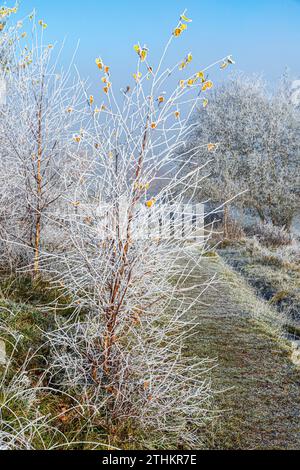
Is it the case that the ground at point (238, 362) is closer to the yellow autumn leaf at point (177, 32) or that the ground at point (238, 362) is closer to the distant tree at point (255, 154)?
the yellow autumn leaf at point (177, 32)

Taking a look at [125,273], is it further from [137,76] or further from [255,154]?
[255,154]

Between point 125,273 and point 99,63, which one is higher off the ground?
point 99,63

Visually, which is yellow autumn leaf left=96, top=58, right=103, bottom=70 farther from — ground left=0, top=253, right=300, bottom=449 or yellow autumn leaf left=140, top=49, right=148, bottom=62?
ground left=0, top=253, right=300, bottom=449

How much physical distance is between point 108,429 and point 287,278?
751 centimetres

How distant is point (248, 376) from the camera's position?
5062 mm

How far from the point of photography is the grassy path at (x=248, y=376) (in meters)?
4.10

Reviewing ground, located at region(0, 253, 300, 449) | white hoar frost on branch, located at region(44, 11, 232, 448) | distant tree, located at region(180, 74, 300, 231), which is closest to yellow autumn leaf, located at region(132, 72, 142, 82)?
white hoar frost on branch, located at region(44, 11, 232, 448)

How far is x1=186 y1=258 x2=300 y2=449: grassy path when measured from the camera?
4102 millimetres

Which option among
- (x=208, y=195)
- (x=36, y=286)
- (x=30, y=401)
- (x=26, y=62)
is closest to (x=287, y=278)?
(x=36, y=286)

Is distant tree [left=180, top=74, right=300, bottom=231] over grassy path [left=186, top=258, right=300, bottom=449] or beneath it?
over

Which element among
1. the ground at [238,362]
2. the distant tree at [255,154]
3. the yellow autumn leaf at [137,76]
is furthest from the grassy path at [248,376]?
the distant tree at [255,154]

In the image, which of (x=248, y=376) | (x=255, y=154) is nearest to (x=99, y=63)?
(x=248, y=376)

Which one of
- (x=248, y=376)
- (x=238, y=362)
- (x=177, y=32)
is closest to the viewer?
(x=177, y=32)

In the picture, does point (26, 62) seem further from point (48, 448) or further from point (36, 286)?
point (48, 448)
